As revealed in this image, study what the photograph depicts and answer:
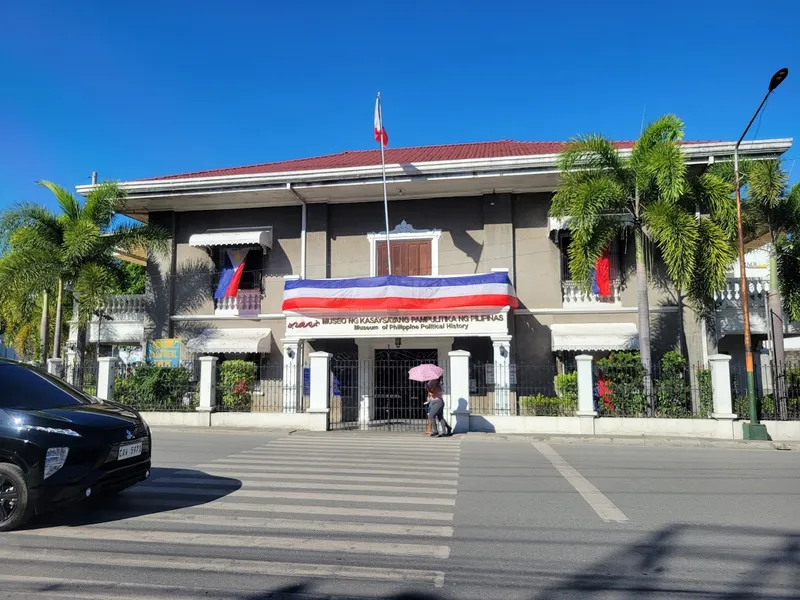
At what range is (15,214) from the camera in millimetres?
17078

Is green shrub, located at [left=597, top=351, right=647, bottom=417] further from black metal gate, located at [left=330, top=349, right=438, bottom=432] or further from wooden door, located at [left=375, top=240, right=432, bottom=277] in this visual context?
wooden door, located at [left=375, top=240, right=432, bottom=277]

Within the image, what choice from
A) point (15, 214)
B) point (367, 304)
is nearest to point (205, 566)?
point (367, 304)

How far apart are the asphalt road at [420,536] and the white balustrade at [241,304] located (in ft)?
31.9

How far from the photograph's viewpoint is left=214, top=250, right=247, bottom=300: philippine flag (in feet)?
62.1

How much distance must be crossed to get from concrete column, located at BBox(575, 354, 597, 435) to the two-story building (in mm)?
1705

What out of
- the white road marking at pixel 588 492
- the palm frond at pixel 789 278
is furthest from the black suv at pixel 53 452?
the palm frond at pixel 789 278

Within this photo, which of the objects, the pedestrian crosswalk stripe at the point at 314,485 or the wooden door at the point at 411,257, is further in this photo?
the wooden door at the point at 411,257

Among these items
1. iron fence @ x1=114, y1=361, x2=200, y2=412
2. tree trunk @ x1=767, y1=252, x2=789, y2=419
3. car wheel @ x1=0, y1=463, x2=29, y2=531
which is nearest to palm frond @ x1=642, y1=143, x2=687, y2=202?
tree trunk @ x1=767, y1=252, x2=789, y2=419

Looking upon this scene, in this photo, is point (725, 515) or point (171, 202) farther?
point (171, 202)

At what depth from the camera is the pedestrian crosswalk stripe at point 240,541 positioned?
496 centimetres

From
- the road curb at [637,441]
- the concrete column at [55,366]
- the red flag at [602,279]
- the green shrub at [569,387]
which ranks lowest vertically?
the road curb at [637,441]

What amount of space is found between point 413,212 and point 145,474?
1359 cm

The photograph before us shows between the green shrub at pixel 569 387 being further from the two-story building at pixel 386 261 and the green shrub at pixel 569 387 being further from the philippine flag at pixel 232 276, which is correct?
the philippine flag at pixel 232 276

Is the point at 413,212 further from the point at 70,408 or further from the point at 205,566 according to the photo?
the point at 205,566
